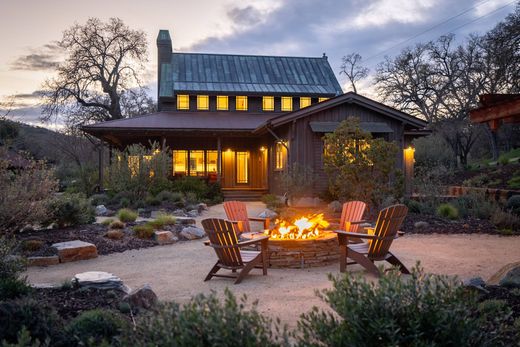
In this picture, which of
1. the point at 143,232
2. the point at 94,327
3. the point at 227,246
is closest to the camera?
the point at 94,327

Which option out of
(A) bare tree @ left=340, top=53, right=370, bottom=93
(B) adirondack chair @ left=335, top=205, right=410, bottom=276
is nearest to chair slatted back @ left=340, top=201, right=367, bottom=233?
(B) adirondack chair @ left=335, top=205, right=410, bottom=276

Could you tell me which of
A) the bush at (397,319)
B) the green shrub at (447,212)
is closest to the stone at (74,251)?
the bush at (397,319)

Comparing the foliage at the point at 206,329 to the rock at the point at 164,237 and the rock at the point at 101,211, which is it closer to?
the rock at the point at 164,237

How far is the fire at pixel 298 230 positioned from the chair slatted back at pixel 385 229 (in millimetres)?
1110

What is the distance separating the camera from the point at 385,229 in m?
7.02

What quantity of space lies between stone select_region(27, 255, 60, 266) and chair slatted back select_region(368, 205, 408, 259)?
206 inches

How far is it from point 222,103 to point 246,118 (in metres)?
1.94

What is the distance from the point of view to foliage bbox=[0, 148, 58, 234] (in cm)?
812

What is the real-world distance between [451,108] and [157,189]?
25.2m

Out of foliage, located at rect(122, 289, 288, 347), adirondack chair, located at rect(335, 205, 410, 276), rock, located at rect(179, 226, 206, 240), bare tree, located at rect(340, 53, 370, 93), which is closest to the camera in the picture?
foliage, located at rect(122, 289, 288, 347)

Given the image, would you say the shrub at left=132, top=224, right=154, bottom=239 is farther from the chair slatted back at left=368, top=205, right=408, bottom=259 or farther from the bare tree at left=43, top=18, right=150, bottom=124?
the bare tree at left=43, top=18, right=150, bottom=124

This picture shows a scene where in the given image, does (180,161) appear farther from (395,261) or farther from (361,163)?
(395,261)

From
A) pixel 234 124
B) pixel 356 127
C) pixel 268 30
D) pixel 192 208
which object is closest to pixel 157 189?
pixel 192 208

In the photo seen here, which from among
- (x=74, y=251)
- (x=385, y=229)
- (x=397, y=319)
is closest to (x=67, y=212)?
(x=74, y=251)
